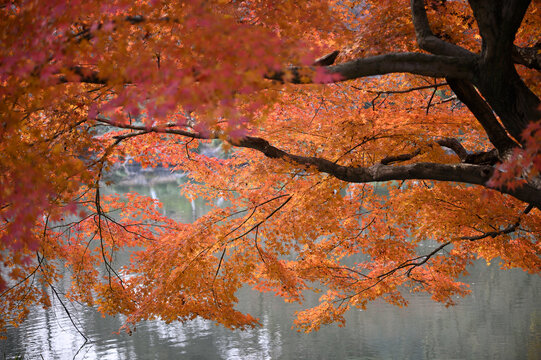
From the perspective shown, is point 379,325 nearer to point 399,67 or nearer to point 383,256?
point 383,256

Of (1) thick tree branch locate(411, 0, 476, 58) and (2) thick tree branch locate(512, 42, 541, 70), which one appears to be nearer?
(1) thick tree branch locate(411, 0, 476, 58)

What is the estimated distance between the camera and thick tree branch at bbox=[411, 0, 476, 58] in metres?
3.91

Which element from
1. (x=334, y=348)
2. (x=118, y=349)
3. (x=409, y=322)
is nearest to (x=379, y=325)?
(x=409, y=322)

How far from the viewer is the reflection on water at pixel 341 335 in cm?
1025

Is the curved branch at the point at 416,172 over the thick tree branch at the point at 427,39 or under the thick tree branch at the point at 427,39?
under

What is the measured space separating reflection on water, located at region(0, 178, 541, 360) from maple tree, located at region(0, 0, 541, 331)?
292 cm

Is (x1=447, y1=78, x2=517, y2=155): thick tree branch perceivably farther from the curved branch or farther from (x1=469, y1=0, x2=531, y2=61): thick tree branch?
(x1=469, y1=0, x2=531, y2=61): thick tree branch

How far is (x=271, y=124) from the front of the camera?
24.3ft

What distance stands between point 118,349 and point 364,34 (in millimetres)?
9482

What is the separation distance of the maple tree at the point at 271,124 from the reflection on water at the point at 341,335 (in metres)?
2.92

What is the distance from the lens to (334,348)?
34.9 feet

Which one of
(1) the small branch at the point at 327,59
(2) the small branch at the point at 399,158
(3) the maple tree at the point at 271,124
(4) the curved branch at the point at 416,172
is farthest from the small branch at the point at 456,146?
(1) the small branch at the point at 327,59

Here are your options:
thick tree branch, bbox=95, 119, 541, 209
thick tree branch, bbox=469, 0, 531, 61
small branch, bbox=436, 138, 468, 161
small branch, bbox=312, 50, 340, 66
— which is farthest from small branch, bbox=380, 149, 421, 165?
thick tree branch, bbox=469, 0, 531, 61

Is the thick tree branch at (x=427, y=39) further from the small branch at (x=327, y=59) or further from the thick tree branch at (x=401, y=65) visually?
the small branch at (x=327, y=59)
